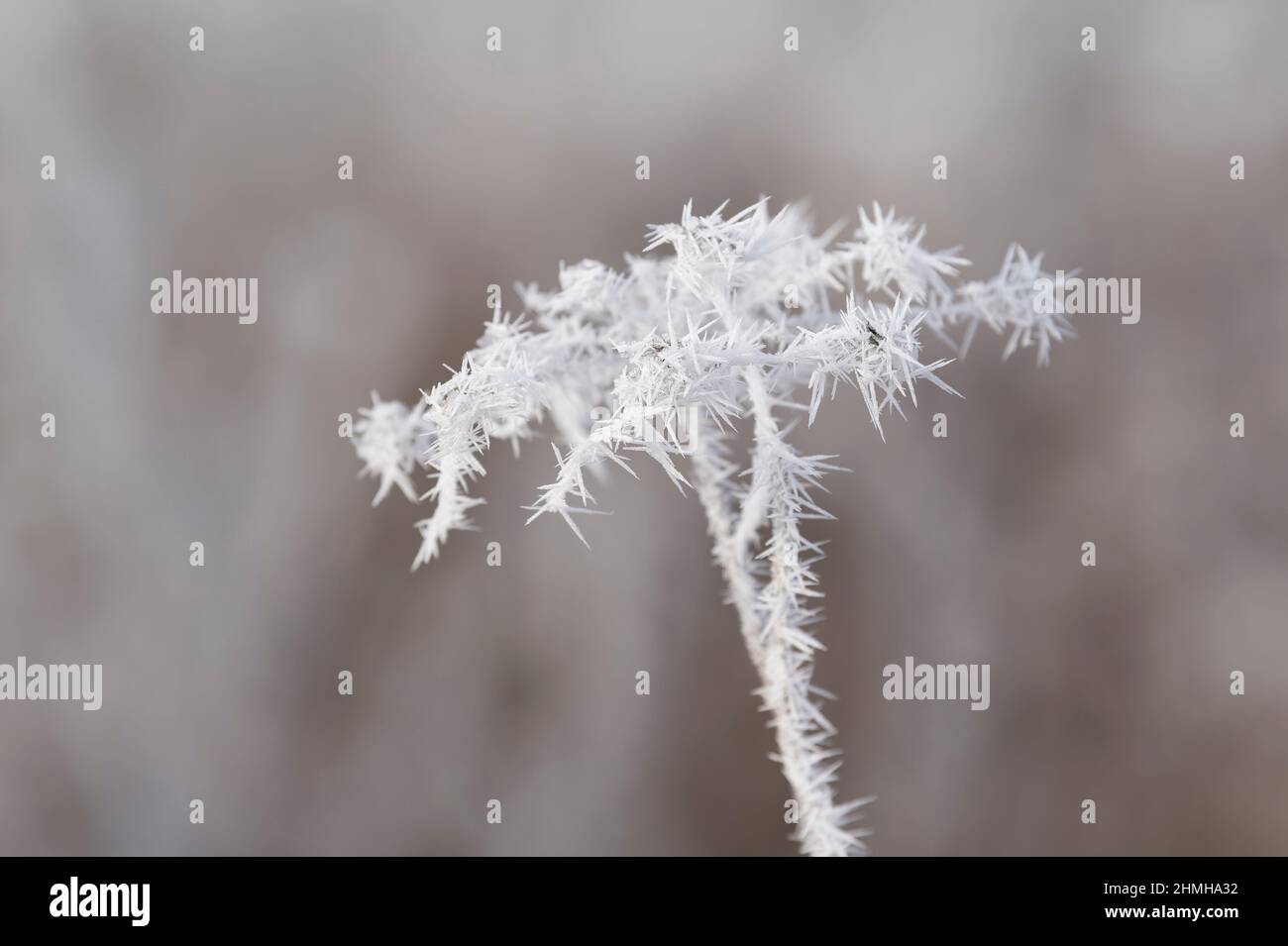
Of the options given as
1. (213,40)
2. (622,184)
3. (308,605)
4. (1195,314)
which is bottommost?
(308,605)

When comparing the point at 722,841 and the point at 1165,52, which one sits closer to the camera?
the point at 1165,52

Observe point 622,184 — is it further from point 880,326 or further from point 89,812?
point 89,812

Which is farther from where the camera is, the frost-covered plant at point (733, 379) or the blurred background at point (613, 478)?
the blurred background at point (613, 478)

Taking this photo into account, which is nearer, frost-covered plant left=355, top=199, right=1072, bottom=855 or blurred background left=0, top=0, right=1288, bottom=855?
frost-covered plant left=355, top=199, right=1072, bottom=855

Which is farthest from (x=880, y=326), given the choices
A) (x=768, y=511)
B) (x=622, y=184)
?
(x=622, y=184)
